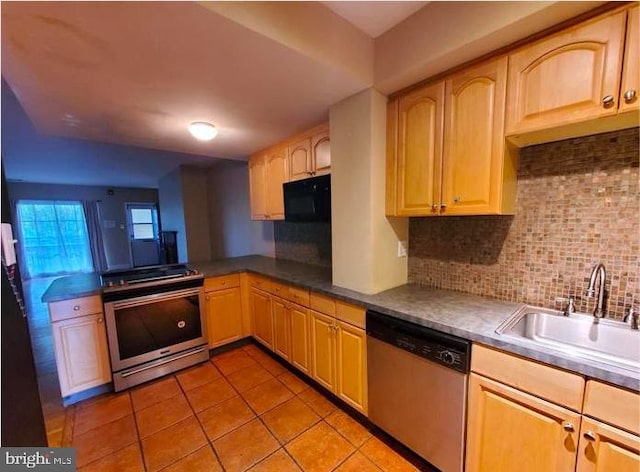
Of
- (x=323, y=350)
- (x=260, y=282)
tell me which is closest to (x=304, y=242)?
(x=260, y=282)

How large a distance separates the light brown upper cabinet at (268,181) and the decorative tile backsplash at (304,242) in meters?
0.39

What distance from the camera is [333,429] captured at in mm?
1771

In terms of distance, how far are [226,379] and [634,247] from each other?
9.27 feet

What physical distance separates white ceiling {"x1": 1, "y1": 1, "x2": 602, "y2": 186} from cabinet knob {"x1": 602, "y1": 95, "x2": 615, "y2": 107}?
1.14 feet

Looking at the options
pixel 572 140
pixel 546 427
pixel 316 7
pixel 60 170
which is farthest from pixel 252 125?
pixel 60 170

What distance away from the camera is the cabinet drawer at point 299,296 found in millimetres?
2100

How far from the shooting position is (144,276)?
2434 millimetres

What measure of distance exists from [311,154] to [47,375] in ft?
10.6

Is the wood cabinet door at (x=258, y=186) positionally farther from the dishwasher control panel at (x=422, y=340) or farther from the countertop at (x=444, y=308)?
the dishwasher control panel at (x=422, y=340)

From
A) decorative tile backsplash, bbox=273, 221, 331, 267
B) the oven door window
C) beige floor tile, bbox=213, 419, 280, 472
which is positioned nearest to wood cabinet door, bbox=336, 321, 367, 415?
beige floor tile, bbox=213, 419, 280, 472

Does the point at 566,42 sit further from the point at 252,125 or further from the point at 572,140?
the point at 252,125

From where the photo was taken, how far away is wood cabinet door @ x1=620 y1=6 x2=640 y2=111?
0.96 metres

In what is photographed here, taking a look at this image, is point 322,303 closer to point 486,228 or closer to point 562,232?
point 486,228

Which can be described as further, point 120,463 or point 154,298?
point 154,298
